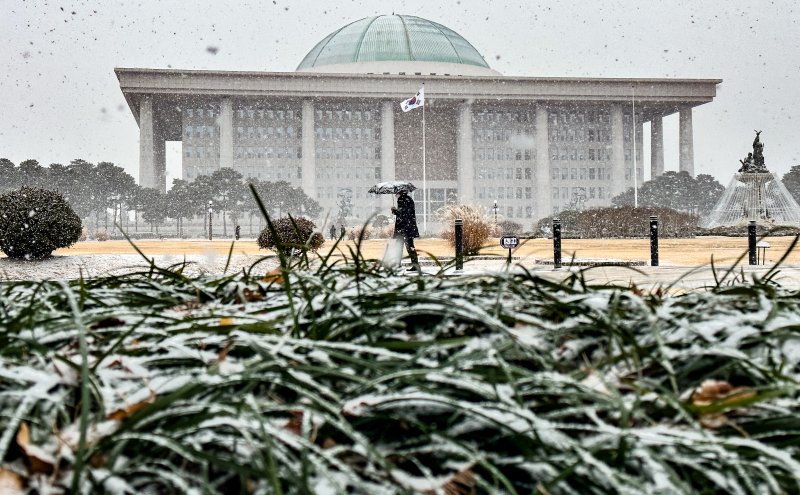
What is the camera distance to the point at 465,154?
85.0m

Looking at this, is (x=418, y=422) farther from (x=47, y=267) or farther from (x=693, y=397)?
(x=47, y=267)

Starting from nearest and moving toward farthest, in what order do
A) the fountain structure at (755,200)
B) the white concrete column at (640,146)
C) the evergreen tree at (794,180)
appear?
the fountain structure at (755,200) < the evergreen tree at (794,180) < the white concrete column at (640,146)

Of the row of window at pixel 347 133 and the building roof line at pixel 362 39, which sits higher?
the building roof line at pixel 362 39

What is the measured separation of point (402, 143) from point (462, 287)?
8891cm

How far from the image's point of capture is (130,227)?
8394 cm

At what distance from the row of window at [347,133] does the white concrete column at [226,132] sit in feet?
37.1

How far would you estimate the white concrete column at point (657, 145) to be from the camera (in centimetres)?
9431

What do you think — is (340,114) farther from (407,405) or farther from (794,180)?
(407,405)

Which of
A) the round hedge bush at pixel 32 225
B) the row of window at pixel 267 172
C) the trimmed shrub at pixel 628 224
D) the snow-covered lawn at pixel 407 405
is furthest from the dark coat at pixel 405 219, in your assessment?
the row of window at pixel 267 172

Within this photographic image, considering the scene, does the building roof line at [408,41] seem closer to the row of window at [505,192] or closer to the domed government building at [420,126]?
the domed government building at [420,126]

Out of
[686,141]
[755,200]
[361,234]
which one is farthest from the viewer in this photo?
[686,141]

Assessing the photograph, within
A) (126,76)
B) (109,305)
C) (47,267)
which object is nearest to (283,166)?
(126,76)

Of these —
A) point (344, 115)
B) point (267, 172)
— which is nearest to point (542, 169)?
point (344, 115)

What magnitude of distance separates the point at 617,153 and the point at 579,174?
6521 millimetres
